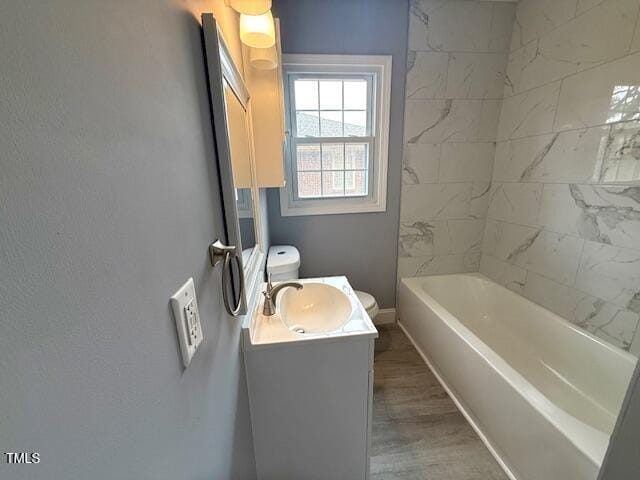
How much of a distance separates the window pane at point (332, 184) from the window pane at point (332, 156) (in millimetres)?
58

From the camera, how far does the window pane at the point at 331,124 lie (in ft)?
6.79

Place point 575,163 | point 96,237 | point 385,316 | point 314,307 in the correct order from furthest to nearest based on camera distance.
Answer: point 385,316
point 575,163
point 314,307
point 96,237

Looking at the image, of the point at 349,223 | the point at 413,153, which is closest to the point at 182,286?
the point at 349,223

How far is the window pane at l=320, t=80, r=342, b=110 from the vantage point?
2.02 meters

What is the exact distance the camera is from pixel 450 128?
81.7 inches

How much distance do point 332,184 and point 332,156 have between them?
230 mm

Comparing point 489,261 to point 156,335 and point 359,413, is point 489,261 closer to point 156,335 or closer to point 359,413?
point 359,413

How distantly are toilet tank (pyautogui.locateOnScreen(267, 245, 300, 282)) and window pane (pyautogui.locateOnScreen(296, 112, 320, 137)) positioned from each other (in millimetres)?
968

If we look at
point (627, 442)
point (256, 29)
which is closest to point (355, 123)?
point (256, 29)

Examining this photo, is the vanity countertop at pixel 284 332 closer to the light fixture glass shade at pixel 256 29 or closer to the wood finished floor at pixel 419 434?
the wood finished floor at pixel 419 434

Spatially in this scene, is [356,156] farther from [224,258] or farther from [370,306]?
[224,258]

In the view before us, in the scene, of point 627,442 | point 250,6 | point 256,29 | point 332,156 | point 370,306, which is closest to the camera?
point 627,442

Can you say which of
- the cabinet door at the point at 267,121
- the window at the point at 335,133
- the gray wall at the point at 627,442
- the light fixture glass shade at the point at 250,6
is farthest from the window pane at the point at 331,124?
the gray wall at the point at 627,442

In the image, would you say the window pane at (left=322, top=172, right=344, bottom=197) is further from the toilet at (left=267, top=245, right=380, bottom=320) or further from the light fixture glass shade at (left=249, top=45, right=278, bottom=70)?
the light fixture glass shade at (left=249, top=45, right=278, bottom=70)
